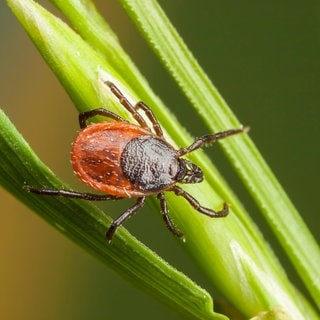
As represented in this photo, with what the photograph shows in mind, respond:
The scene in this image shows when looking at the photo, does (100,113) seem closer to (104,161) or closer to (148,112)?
(148,112)

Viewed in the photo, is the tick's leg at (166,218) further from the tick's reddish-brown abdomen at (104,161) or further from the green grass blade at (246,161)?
the tick's reddish-brown abdomen at (104,161)

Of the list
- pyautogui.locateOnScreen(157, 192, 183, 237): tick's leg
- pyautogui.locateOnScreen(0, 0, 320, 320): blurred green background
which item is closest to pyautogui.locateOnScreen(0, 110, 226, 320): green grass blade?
pyautogui.locateOnScreen(157, 192, 183, 237): tick's leg

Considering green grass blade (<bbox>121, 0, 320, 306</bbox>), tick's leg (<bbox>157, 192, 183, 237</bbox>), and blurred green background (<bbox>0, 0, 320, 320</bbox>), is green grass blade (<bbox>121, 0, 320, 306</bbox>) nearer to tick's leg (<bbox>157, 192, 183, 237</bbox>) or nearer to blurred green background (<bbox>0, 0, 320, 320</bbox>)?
tick's leg (<bbox>157, 192, 183, 237</bbox>)

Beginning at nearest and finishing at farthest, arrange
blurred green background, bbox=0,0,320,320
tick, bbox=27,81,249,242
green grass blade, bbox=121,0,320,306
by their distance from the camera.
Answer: green grass blade, bbox=121,0,320,306
tick, bbox=27,81,249,242
blurred green background, bbox=0,0,320,320

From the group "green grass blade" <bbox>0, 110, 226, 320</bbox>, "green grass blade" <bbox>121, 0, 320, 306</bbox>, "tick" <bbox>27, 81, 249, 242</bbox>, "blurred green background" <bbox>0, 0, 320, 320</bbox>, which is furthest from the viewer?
"blurred green background" <bbox>0, 0, 320, 320</bbox>

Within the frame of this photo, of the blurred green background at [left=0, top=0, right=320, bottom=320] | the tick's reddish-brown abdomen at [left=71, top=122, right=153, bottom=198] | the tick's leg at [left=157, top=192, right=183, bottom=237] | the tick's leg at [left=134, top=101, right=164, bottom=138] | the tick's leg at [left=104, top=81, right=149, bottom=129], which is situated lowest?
the blurred green background at [left=0, top=0, right=320, bottom=320]

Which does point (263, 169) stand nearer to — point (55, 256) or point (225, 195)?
point (225, 195)

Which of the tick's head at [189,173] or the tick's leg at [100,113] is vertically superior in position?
the tick's leg at [100,113]

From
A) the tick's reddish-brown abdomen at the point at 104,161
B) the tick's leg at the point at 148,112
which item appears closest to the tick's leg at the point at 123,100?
the tick's leg at the point at 148,112
